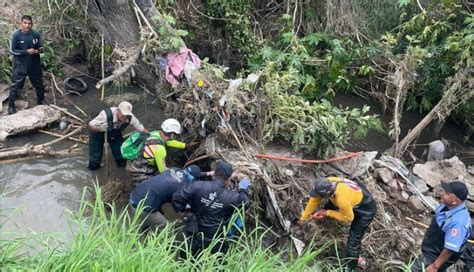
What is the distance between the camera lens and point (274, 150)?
7195 millimetres

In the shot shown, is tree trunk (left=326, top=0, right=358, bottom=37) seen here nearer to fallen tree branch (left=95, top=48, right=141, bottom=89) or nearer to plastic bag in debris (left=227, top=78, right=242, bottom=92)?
plastic bag in debris (left=227, top=78, right=242, bottom=92)

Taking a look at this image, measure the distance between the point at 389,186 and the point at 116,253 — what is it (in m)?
4.89

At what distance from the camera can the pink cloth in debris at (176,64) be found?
737 cm

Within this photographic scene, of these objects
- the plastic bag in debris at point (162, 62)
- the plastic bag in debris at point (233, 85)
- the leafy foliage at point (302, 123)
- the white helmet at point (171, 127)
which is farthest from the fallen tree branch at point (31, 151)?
the leafy foliage at point (302, 123)

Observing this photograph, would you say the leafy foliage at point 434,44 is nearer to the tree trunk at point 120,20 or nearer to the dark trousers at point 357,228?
the dark trousers at point 357,228

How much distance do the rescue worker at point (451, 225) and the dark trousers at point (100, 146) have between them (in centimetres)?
459

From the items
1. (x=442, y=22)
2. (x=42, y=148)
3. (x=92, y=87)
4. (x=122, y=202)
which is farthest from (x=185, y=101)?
(x=442, y=22)

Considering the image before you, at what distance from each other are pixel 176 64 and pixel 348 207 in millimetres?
3381

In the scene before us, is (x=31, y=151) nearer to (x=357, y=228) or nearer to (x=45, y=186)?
(x=45, y=186)

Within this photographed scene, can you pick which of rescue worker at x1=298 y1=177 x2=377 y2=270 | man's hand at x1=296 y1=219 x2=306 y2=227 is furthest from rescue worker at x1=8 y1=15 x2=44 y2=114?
rescue worker at x1=298 y1=177 x2=377 y2=270

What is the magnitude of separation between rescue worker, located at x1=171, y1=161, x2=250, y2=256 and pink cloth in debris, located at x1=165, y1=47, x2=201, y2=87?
2.32 meters

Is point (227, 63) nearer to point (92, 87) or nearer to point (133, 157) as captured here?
point (92, 87)

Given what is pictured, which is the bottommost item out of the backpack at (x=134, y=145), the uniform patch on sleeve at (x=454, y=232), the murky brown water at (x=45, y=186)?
the murky brown water at (x=45, y=186)

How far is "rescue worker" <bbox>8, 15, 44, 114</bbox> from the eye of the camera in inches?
330
